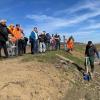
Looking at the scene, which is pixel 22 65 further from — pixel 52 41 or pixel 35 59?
pixel 52 41

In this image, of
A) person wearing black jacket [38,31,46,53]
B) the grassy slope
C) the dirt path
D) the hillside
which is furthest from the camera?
person wearing black jacket [38,31,46,53]

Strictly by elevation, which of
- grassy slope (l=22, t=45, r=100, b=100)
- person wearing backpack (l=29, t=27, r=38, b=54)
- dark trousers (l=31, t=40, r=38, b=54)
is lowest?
grassy slope (l=22, t=45, r=100, b=100)

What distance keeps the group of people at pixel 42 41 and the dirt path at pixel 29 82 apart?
3.30m

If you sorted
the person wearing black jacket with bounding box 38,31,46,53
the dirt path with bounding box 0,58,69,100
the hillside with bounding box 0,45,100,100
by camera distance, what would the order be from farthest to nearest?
the person wearing black jacket with bounding box 38,31,46,53
the hillside with bounding box 0,45,100,100
the dirt path with bounding box 0,58,69,100

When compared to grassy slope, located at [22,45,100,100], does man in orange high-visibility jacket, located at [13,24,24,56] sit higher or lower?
higher

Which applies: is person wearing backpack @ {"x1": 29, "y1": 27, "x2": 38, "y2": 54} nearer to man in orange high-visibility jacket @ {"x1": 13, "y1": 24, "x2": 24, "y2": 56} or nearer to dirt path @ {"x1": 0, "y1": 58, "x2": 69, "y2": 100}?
man in orange high-visibility jacket @ {"x1": 13, "y1": 24, "x2": 24, "y2": 56}

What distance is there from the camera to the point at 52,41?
3152cm

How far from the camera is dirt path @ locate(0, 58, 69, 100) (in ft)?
53.1

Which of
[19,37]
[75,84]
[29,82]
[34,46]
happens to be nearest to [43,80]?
[29,82]

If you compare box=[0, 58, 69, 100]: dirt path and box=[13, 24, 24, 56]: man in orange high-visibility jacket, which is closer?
box=[0, 58, 69, 100]: dirt path

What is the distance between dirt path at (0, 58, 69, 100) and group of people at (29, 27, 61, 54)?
3.30 m

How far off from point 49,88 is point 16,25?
6555 millimetres

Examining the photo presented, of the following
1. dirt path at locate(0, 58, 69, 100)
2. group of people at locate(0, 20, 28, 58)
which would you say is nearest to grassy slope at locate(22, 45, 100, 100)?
dirt path at locate(0, 58, 69, 100)

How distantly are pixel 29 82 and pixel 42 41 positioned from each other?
372 inches
